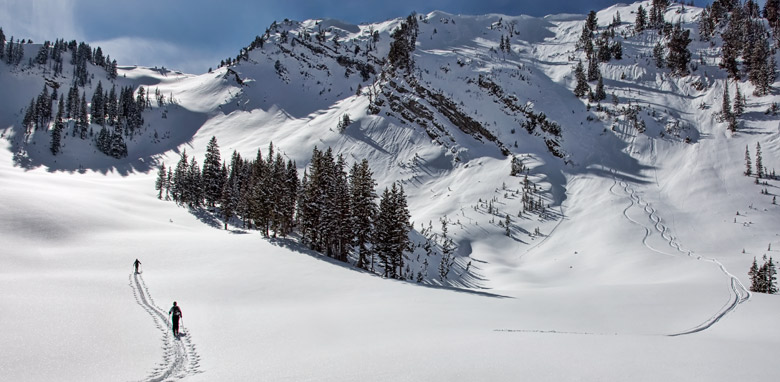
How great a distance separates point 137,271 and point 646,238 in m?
74.5

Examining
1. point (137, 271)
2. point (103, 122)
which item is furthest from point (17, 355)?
point (103, 122)

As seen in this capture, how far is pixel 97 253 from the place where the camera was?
3375 centimetres

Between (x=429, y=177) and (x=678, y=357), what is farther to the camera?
(x=429, y=177)

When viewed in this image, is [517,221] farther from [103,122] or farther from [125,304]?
[103,122]

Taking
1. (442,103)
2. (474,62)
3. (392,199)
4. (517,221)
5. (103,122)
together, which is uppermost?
(474,62)

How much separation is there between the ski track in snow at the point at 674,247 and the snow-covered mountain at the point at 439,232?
1.14 feet

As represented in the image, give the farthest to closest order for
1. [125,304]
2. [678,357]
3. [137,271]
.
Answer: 1. [137,271]
2. [125,304]
3. [678,357]

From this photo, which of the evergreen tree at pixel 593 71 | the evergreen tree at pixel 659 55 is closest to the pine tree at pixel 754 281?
the evergreen tree at pixel 593 71

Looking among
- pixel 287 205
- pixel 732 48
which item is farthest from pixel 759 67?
pixel 287 205

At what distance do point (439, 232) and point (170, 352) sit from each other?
6736cm

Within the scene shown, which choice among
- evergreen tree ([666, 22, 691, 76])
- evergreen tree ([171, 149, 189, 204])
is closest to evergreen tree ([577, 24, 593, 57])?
evergreen tree ([666, 22, 691, 76])

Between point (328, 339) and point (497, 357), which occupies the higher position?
point (497, 357)

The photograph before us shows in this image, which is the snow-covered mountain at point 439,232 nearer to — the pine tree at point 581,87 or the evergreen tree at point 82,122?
the evergreen tree at point 82,122

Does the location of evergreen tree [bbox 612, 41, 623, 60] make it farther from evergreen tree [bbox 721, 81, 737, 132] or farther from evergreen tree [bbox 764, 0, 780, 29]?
evergreen tree [bbox 764, 0, 780, 29]
